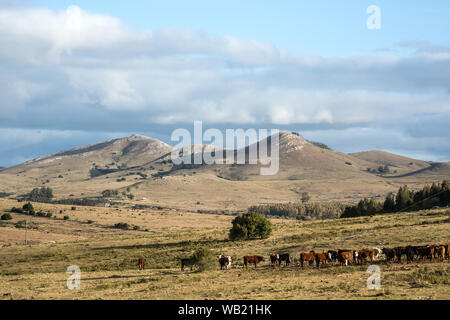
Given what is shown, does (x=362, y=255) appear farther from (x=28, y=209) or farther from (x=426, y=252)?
(x=28, y=209)

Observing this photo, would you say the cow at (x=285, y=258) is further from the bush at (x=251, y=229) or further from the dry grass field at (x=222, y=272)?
the bush at (x=251, y=229)

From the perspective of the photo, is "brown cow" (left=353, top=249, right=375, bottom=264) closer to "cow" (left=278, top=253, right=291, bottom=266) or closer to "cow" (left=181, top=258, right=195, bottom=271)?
"cow" (left=278, top=253, right=291, bottom=266)

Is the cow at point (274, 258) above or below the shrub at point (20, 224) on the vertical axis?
above

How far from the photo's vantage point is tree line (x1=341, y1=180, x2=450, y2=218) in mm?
101475

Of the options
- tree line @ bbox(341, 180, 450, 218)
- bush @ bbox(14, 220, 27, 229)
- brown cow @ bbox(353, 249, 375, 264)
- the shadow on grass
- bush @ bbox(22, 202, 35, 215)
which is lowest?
bush @ bbox(14, 220, 27, 229)

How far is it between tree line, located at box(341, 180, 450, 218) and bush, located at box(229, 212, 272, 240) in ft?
146

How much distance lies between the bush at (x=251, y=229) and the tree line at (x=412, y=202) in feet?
146

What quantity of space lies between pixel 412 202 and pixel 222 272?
3023 inches

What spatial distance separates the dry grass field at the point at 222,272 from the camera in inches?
1179

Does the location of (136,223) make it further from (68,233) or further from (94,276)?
(94,276)

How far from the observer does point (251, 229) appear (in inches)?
2645

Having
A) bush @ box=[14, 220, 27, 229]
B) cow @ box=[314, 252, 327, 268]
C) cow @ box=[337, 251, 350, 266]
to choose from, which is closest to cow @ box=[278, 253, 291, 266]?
cow @ box=[314, 252, 327, 268]

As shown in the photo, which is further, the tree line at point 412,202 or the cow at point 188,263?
the tree line at point 412,202

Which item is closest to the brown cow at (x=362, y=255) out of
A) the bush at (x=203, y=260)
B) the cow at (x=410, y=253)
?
the cow at (x=410, y=253)
